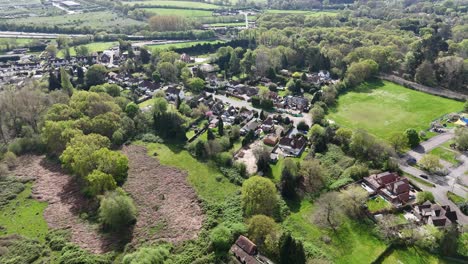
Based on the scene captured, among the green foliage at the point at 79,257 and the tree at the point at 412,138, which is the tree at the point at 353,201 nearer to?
the tree at the point at 412,138

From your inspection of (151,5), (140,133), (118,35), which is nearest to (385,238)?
(140,133)

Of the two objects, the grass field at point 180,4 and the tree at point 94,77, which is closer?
the tree at point 94,77

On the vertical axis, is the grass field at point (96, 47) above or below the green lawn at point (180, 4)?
below

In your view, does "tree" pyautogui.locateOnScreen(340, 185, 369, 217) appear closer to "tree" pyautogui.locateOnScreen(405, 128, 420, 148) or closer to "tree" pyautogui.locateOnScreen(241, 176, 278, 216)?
"tree" pyautogui.locateOnScreen(241, 176, 278, 216)

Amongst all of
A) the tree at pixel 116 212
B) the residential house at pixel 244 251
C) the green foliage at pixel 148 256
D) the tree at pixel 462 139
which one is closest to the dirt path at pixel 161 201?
the tree at pixel 116 212

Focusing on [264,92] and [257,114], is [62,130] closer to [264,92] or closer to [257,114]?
[257,114]
